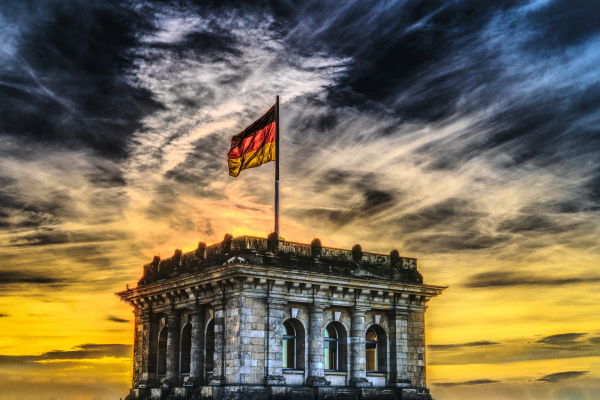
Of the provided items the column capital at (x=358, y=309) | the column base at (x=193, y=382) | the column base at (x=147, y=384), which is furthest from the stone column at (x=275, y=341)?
the column base at (x=147, y=384)

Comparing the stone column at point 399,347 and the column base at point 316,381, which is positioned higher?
the stone column at point 399,347

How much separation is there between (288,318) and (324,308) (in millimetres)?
2284

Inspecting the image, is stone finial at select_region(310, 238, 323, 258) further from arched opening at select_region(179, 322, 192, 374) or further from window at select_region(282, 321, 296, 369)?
arched opening at select_region(179, 322, 192, 374)

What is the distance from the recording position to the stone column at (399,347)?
4472 cm

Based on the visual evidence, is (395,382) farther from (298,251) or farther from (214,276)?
(214,276)

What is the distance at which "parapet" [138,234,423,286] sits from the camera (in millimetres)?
41344

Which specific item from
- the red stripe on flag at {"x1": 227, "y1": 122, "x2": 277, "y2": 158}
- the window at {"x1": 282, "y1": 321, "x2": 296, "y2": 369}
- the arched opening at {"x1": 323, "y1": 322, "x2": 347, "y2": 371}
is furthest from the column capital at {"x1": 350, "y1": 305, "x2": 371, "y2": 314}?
the red stripe on flag at {"x1": 227, "y1": 122, "x2": 277, "y2": 158}

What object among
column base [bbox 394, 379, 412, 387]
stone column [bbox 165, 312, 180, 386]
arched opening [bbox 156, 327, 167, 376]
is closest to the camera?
column base [bbox 394, 379, 412, 387]

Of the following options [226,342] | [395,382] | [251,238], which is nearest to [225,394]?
[226,342]

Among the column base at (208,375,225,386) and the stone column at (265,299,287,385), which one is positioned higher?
the stone column at (265,299,287,385)

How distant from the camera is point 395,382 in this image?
1753 inches

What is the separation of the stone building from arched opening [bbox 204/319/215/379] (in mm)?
54

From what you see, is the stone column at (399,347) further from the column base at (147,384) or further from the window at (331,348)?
the column base at (147,384)

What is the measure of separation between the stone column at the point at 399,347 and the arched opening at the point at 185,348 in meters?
Result: 11.5
